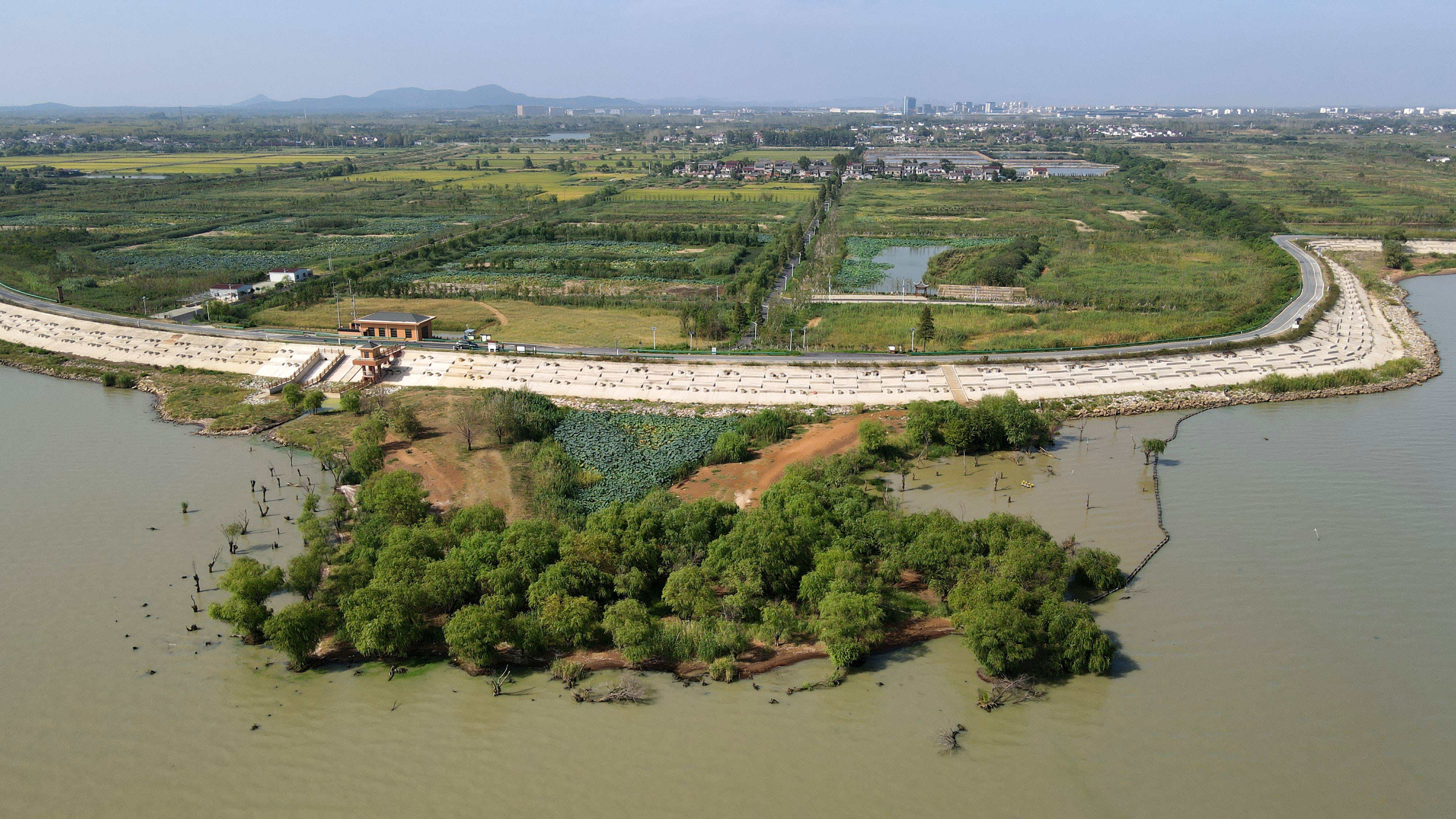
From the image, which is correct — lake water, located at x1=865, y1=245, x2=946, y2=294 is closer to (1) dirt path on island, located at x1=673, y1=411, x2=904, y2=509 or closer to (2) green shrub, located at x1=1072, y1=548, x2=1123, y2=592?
(1) dirt path on island, located at x1=673, y1=411, x2=904, y2=509

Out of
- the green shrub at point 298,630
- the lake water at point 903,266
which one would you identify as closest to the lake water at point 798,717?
the green shrub at point 298,630

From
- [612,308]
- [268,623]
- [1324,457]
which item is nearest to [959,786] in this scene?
[268,623]

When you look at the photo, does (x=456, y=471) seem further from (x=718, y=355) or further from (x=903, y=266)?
(x=903, y=266)

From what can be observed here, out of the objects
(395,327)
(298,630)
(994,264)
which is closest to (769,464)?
(298,630)

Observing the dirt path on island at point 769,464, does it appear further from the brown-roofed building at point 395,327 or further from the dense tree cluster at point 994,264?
the dense tree cluster at point 994,264

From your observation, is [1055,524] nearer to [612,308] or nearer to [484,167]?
[612,308]

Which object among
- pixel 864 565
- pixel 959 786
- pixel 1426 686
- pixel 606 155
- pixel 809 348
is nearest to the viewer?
pixel 959 786
